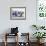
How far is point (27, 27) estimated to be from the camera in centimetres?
733

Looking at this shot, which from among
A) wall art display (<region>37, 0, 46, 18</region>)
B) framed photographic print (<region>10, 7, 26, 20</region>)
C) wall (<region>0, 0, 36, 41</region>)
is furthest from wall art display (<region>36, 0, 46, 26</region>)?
framed photographic print (<region>10, 7, 26, 20</region>)

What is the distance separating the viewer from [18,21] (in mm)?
7324

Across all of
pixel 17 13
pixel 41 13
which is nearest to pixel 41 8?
pixel 41 13

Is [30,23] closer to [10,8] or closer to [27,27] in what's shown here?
[27,27]

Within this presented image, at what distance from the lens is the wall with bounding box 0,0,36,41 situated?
725cm

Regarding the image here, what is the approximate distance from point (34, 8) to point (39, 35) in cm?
143

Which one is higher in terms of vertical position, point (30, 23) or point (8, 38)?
point (30, 23)

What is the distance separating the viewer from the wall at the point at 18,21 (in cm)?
725

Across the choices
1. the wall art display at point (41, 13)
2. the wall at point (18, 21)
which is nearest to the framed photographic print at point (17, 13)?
the wall at point (18, 21)

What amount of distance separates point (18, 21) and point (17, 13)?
38 centimetres

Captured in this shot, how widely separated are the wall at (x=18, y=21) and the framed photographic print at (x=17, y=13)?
0.14 m

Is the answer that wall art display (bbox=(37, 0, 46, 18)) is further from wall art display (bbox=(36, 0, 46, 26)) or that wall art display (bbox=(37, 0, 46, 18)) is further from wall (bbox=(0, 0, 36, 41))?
wall (bbox=(0, 0, 36, 41))

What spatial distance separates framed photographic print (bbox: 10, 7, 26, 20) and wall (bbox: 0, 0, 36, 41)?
14cm

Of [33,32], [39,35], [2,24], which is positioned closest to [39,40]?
[39,35]
